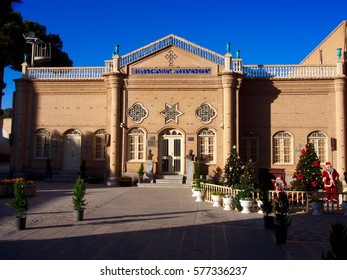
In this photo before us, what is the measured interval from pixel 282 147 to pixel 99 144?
1126cm

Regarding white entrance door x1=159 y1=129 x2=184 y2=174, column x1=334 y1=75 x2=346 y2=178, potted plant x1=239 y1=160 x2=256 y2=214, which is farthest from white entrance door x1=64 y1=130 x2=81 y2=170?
column x1=334 y1=75 x2=346 y2=178

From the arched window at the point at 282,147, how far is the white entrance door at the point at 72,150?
12.1 m

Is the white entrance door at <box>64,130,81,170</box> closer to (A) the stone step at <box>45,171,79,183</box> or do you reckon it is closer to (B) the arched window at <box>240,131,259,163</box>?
(A) the stone step at <box>45,171,79,183</box>

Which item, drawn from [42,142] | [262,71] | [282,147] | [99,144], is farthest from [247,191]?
[42,142]

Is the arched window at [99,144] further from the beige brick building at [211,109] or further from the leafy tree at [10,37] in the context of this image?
the leafy tree at [10,37]

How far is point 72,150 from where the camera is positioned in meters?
21.6

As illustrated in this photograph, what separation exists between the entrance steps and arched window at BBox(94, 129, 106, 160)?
3897mm

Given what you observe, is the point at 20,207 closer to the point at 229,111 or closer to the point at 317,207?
the point at 317,207

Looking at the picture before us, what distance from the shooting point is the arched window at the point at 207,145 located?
19953mm

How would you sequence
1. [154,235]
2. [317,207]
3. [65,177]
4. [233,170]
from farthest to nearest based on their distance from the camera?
[65,177]
[233,170]
[317,207]
[154,235]

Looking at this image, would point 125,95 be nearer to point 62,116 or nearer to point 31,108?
point 62,116

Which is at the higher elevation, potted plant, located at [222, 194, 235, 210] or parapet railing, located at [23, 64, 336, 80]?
parapet railing, located at [23, 64, 336, 80]

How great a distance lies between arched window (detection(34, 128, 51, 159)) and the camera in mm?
21781

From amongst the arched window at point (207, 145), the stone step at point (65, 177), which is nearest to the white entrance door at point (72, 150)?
the stone step at point (65, 177)
